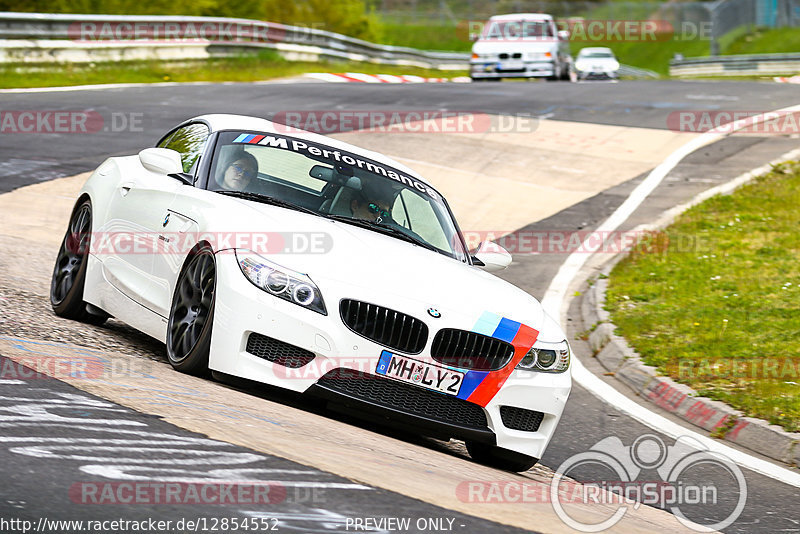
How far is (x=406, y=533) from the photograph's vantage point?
385 centimetres

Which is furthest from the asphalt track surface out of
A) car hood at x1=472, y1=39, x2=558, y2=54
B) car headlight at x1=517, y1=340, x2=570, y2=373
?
car hood at x1=472, y1=39, x2=558, y2=54

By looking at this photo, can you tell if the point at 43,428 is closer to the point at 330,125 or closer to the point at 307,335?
Result: the point at 307,335

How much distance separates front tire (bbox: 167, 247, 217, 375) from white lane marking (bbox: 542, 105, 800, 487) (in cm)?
340

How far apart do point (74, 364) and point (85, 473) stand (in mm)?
1996

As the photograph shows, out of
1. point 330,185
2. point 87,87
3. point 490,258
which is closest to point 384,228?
point 330,185

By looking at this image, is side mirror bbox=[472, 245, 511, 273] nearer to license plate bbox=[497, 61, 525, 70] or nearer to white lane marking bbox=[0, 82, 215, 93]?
white lane marking bbox=[0, 82, 215, 93]

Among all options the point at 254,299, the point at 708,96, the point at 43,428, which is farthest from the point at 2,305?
the point at 708,96

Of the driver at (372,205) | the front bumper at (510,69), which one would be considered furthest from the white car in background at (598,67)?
the driver at (372,205)

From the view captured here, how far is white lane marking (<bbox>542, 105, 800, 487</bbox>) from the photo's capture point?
23.9ft

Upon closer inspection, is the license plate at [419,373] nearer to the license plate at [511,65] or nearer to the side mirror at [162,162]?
the side mirror at [162,162]

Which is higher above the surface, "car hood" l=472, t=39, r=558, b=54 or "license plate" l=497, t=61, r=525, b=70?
"car hood" l=472, t=39, r=558, b=54

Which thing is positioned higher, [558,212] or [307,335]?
[307,335]

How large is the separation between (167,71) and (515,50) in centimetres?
887

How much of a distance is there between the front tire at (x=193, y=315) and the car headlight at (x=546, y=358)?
5.40ft
